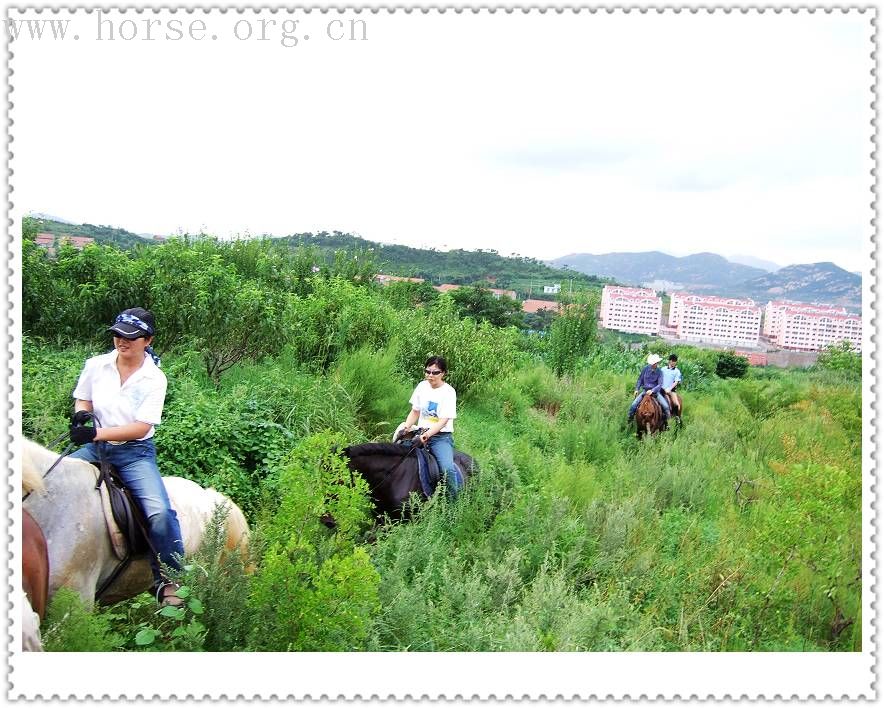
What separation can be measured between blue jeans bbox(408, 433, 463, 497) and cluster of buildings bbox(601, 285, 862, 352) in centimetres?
331

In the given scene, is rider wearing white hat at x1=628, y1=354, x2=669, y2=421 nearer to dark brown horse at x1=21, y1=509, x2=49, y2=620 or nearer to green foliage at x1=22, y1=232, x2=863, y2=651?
green foliage at x1=22, y1=232, x2=863, y2=651

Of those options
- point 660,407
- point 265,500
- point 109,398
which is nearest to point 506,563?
point 265,500

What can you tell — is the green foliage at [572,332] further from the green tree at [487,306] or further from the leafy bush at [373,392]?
the leafy bush at [373,392]

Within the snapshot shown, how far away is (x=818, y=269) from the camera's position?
5039 mm

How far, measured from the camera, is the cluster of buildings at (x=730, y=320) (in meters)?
6.05

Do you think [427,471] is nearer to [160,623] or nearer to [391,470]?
[391,470]

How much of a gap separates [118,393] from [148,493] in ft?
2.01

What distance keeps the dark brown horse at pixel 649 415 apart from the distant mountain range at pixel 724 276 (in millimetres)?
2186

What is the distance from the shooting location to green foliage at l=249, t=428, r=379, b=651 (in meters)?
3.34

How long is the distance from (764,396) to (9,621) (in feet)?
47.2

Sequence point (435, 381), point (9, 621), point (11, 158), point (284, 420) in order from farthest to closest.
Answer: point (284, 420) → point (435, 381) → point (11, 158) → point (9, 621)

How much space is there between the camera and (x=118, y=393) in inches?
149

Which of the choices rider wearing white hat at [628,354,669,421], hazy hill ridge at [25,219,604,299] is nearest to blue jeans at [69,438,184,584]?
rider wearing white hat at [628,354,669,421]

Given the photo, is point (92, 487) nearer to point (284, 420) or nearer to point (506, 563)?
point (506, 563)
